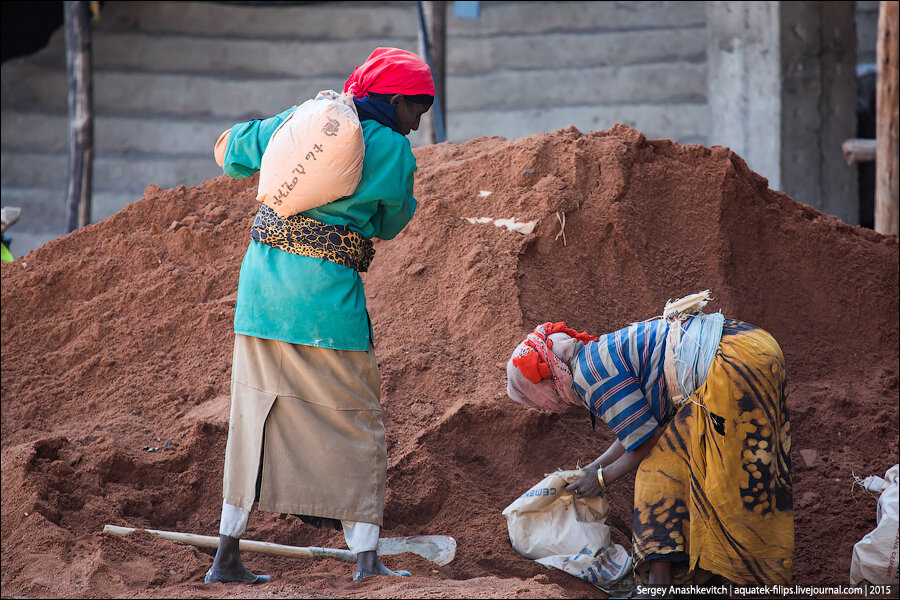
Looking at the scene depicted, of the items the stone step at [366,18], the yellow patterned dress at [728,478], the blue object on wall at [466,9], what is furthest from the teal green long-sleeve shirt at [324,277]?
the stone step at [366,18]

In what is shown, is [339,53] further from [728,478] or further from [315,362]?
[728,478]

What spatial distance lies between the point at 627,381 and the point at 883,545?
0.87 m

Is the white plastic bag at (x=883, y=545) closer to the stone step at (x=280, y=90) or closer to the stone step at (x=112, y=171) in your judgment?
the stone step at (x=280, y=90)

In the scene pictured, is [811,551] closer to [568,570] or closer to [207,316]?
[568,570]

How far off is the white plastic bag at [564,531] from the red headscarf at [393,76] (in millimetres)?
1265

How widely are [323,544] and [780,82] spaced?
19.0 feet

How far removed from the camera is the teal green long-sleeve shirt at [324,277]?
2.41 meters

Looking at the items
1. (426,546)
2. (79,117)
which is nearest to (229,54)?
(79,117)

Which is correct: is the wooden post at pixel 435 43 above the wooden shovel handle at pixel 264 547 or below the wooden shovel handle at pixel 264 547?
above

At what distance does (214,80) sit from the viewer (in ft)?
30.9

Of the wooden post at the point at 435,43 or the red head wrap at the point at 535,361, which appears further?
the wooden post at the point at 435,43

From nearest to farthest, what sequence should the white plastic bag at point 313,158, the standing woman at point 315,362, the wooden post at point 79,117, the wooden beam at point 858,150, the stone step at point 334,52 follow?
the white plastic bag at point 313,158 < the standing woman at point 315,362 < the wooden beam at point 858,150 < the wooden post at point 79,117 < the stone step at point 334,52

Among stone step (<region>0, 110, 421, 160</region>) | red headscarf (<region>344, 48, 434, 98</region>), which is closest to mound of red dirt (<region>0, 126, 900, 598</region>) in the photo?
red headscarf (<region>344, 48, 434, 98</region>)

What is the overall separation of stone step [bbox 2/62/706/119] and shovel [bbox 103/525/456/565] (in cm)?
709
